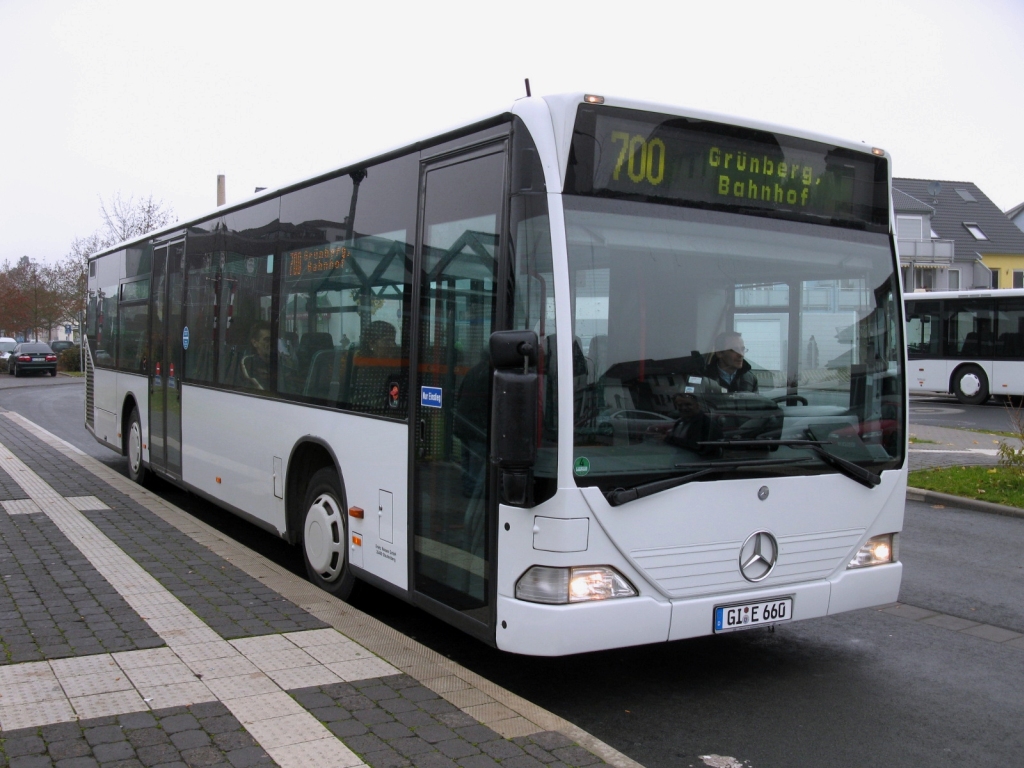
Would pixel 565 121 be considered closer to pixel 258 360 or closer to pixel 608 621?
pixel 608 621

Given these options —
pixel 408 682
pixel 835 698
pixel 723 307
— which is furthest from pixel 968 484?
pixel 408 682

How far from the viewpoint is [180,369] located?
1014cm

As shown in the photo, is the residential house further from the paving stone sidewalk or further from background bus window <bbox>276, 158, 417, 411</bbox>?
background bus window <bbox>276, 158, 417, 411</bbox>

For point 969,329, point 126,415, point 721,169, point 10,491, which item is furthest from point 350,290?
point 969,329

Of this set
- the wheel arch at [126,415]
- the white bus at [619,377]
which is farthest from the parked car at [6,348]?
the white bus at [619,377]

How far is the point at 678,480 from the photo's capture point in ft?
15.2

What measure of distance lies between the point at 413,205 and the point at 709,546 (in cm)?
251

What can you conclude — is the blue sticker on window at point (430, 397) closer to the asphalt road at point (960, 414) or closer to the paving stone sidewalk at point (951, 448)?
the paving stone sidewalk at point (951, 448)

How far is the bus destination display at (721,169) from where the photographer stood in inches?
181

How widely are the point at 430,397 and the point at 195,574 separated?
2659mm

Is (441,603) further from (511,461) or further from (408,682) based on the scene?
(511,461)

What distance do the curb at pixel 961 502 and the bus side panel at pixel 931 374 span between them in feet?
59.0

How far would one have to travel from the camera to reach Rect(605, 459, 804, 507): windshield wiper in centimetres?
450

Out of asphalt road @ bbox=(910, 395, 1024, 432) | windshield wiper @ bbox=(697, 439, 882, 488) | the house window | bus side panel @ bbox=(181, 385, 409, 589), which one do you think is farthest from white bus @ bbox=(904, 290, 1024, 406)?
the house window
